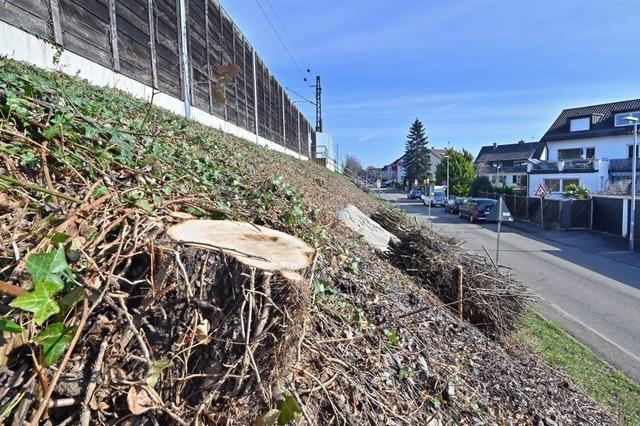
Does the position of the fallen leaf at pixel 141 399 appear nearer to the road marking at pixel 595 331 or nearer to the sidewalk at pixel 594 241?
the road marking at pixel 595 331

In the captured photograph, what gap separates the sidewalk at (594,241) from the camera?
48.5ft

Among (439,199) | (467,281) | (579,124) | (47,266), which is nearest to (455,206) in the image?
(439,199)

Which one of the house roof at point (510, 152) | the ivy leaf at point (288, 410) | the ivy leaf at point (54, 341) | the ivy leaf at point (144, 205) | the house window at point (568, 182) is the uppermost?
the house roof at point (510, 152)

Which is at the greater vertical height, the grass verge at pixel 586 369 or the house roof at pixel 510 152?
the house roof at pixel 510 152

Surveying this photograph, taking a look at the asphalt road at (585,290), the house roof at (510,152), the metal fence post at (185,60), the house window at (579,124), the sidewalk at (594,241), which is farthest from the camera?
the house roof at (510,152)

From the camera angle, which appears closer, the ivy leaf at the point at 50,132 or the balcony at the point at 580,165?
the ivy leaf at the point at 50,132

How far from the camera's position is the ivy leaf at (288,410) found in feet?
5.78

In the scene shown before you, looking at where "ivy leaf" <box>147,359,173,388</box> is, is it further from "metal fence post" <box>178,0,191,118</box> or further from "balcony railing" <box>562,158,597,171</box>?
"balcony railing" <box>562,158,597,171</box>

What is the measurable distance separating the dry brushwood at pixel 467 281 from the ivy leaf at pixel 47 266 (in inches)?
204

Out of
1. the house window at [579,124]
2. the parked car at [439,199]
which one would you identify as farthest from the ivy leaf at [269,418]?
the house window at [579,124]

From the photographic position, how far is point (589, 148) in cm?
3650

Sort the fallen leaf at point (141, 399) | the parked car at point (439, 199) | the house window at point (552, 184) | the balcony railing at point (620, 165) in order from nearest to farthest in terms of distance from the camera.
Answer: the fallen leaf at point (141, 399)
the balcony railing at point (620, 165)
the house window at point (552, 184)
the parked car at point (439, 199)

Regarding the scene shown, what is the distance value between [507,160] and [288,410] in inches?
2318

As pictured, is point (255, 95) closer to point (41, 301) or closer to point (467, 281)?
point (467, 281)
